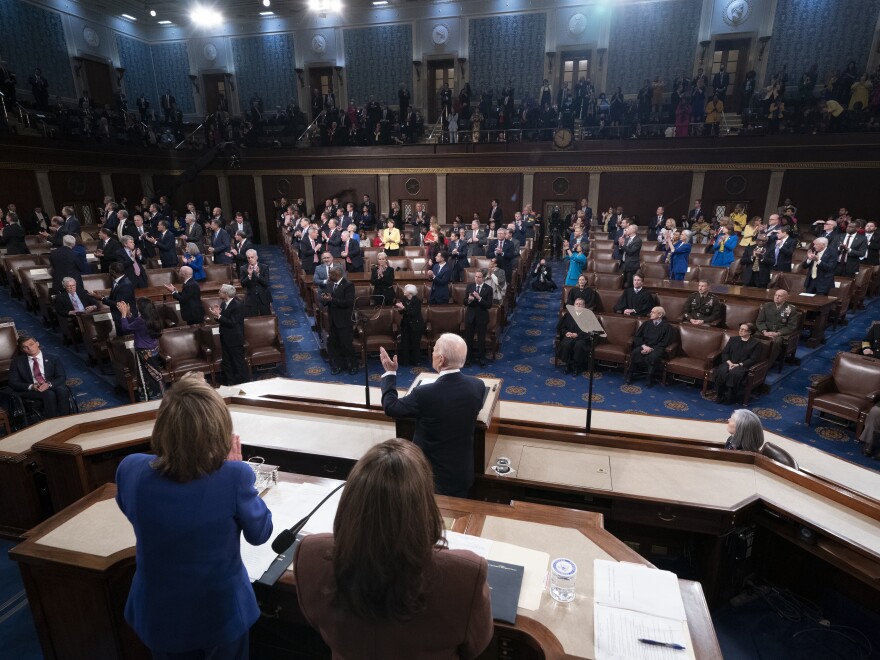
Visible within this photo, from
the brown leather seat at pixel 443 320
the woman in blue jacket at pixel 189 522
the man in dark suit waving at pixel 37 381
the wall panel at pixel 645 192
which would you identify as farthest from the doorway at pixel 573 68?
the woman in blue jacket at pixel 189 522

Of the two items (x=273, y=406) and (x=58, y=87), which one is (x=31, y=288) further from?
(x=58, y=87)

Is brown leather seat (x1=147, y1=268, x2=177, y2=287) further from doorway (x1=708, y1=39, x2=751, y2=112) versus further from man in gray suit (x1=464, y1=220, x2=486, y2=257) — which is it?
doorway (x1=708, y1=39, x2=751, y2=112)

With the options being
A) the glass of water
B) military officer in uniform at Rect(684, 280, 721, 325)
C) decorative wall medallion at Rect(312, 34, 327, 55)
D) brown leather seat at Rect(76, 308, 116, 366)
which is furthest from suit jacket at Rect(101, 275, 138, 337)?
decorative wall medallion at Rect(312, 34, 327, 55)

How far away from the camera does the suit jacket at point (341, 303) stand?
7.08m

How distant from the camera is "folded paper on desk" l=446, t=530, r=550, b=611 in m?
1.91

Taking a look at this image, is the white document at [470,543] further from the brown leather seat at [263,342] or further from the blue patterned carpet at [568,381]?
the brown leather seat at [263,342]

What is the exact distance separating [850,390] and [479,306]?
4.44 meters

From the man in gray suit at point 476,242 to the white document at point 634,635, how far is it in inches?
389

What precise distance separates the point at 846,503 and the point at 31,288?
1142 centimetres

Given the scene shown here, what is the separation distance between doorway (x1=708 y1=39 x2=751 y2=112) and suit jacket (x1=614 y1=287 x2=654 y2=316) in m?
11.7

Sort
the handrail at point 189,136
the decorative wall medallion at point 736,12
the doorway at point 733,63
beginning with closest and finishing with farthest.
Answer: the decorative wall medallion at point 736,12
the doorway at point 733,63
the handrail at point 189,136

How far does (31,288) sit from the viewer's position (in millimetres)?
9055

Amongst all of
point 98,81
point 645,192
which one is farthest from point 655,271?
point 98,81

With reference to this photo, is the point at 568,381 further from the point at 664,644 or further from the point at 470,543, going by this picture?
the point at 664,644
